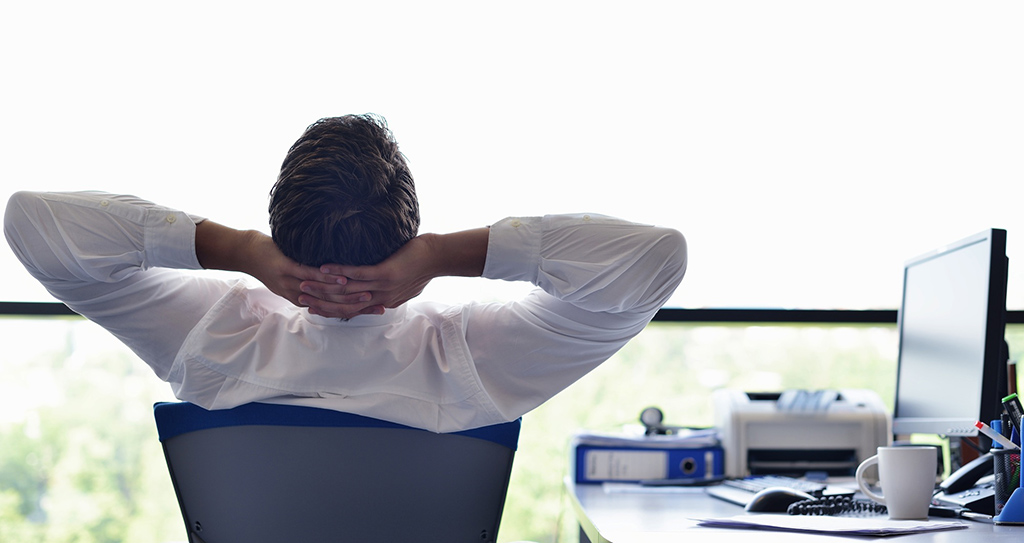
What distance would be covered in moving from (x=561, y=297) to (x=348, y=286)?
296mm

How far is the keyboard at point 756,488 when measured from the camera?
5.04 ft

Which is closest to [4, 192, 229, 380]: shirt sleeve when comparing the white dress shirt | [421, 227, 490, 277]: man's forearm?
the white dress shirt

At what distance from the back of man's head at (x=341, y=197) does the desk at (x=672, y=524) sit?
56 cm

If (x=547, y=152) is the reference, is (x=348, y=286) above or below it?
below

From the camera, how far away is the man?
0.98 meters

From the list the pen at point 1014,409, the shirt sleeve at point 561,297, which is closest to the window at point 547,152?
the pen at point 1014,409

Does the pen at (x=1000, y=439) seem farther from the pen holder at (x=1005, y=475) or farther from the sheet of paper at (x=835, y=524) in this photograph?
the sheet of paper at (x=835, y=524)

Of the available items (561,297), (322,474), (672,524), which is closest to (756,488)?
(672,524)

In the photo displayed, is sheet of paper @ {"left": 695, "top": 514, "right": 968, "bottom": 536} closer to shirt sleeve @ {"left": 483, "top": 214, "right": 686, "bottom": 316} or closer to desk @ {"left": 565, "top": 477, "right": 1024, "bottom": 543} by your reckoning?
desk @ {"left": 565, "top": 477, "right": 1024, "bottom": 543}

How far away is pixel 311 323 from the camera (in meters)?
1.09

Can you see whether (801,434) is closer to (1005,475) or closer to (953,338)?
(953,338)

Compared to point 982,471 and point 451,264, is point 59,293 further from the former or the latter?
point 982,471

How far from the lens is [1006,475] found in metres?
1.29

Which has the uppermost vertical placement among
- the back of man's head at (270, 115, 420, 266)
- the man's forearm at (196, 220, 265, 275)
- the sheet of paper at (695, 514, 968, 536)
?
the back of man's head at (270, 115, 420, 266)
